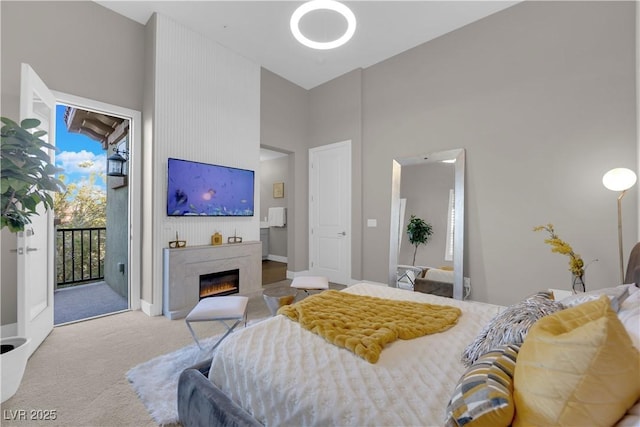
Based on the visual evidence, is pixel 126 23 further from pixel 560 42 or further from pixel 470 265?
pixel 470 265

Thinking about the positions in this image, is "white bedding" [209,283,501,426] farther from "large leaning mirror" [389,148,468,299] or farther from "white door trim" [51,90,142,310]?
"white door trim" [51,90,142,310]

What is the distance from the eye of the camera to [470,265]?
3432 mm

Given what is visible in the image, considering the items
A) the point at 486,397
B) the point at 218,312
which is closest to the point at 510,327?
the point at 486,397

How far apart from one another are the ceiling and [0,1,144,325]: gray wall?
0.30 meters

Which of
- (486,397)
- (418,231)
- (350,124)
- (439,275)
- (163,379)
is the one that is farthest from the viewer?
(350,124)

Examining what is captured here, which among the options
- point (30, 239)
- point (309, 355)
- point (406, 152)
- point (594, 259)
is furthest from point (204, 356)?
point (594, 259)

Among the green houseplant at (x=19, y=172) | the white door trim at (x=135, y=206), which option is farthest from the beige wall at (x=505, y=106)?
the green houseplant at (x=19, y=172)

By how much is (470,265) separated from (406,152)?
1.76 m

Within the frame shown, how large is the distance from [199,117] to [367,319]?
337cm

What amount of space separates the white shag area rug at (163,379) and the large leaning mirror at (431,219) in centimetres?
268

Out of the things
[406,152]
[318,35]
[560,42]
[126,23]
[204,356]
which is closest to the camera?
[204,356]

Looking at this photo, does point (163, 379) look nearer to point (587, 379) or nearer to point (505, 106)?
point (587, 379)

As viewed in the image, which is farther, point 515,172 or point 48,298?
point 515,172

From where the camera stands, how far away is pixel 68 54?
294cm
